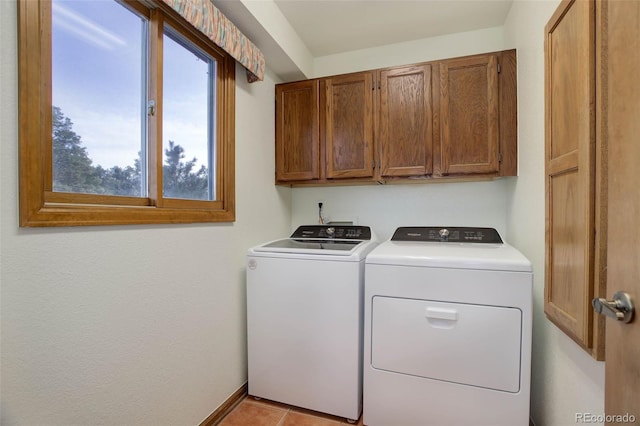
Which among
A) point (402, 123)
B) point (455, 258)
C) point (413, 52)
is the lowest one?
point (455, 258)

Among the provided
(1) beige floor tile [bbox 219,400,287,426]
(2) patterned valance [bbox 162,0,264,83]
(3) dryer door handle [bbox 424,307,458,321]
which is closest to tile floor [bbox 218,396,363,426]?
(1) beige floor tile [bbox 219,400,287,426]

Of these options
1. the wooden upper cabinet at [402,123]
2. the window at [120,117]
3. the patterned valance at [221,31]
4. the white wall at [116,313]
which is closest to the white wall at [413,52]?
the wooden upper cabinet at [402,123]

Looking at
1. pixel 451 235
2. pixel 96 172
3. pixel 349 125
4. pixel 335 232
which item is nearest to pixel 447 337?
pixel 451 235

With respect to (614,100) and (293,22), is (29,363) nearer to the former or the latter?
(614,100)

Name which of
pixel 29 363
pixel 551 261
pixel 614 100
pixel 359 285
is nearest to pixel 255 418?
pixel 359 285

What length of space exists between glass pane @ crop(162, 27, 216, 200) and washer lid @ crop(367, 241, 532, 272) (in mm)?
1078

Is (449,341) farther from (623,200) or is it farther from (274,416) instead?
(274,416)

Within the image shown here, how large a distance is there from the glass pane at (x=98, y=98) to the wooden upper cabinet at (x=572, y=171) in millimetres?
1668

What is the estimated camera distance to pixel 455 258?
4.50 ft

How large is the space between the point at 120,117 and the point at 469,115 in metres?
1.95

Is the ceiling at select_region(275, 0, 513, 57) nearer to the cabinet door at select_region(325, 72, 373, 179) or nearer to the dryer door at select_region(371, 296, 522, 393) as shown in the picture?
the cabinet door at select_region(325, 72, 373, 179)

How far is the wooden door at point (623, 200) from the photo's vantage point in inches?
23.3

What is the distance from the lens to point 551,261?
106 centimetres

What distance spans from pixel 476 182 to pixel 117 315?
2.34 m
